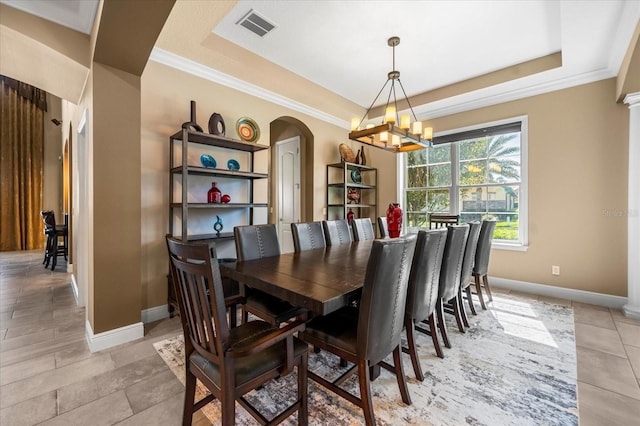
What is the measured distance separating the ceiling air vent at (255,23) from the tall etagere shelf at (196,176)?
116 centimetres

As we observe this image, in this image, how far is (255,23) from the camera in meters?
2.74

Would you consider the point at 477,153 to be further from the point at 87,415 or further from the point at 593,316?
the point at 87,415

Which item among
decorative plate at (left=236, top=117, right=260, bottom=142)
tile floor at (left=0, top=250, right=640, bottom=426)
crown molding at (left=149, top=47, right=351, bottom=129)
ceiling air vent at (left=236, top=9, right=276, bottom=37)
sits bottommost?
tile floor at (left=0, top=250, right=640, bottom=426)

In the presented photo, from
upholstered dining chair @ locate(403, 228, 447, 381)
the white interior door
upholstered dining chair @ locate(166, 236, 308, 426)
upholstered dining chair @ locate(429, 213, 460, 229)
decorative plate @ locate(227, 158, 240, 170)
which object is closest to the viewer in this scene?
upholstered dining chair @ locate(166, 236, 308, 426)

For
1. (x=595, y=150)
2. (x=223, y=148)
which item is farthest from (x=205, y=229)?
(x=595, y=150)

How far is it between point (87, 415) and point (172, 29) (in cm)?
310

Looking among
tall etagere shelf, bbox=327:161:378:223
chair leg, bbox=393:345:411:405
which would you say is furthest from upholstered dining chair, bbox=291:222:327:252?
tall etagere shelf, bbox=327:161:378:223

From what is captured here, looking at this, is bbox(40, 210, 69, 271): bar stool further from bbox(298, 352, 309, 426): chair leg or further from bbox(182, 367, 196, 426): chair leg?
bbox(298, 352, 309, 426): chair leg

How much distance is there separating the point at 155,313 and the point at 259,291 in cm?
142

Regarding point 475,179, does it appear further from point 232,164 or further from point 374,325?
point 374,325

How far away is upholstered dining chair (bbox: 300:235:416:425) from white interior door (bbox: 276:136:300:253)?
11.1 feet

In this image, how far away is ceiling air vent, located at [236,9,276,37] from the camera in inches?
104

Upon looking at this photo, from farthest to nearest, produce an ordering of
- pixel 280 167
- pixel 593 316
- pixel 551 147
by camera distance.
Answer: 1. pixel 280 167
2. pixel 551 147
3. pixel 593 316

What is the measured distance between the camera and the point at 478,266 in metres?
2.99
